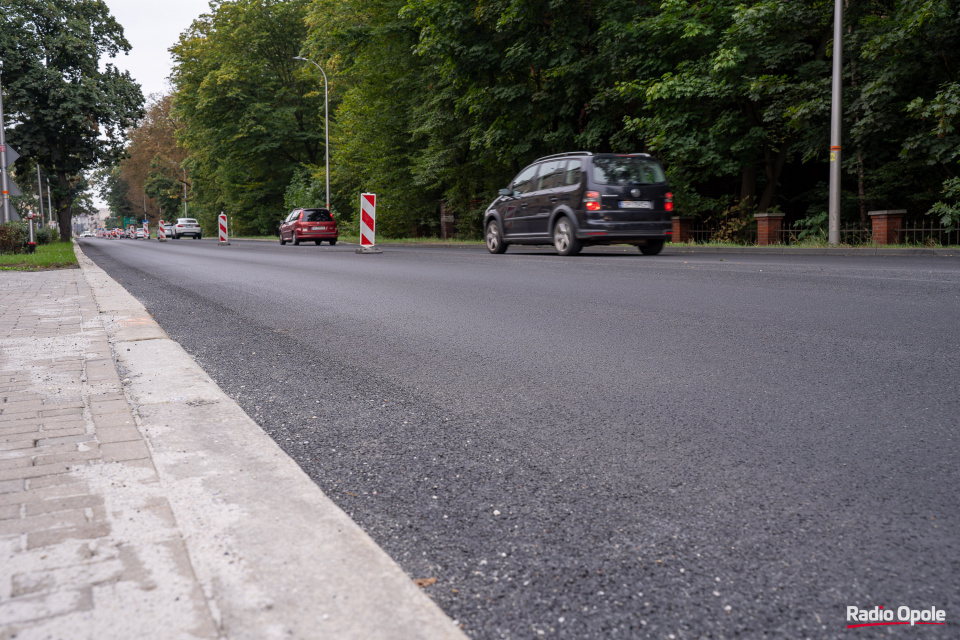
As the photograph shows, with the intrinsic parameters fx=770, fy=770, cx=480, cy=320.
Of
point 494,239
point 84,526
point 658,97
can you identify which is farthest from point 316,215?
point 84,526

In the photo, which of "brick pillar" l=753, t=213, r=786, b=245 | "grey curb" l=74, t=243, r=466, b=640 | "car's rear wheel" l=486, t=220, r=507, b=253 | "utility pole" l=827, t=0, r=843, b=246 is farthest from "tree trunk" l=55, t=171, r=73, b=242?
"grey curb" l=74, t=243, r=466, b=640

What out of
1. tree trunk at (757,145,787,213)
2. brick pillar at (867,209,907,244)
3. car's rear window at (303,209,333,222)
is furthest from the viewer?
car's rear window at (303,209,333,222)

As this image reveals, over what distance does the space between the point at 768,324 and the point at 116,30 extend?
48.3 meters

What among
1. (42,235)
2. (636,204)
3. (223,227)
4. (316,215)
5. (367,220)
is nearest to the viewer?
(636,204)

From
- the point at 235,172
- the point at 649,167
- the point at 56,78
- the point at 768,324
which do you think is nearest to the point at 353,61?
the point at 56,78

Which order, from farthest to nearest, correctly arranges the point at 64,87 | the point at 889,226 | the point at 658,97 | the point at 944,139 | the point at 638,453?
1. the point at 64,87
2. the point at 658,97
3. the point at 889,226
4. the point at 944,139
5. the point at 638,453

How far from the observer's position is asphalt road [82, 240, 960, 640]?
5.90 ft

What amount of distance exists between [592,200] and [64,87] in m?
35.7

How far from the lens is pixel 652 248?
1648 cm

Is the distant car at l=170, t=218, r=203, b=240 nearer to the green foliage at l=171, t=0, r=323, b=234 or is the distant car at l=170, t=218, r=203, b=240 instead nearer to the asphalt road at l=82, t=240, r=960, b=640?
the green foliage at l=171, t=0, r=323, b=234

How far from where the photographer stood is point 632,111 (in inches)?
933

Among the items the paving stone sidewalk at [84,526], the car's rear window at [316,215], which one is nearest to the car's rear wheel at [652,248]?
the paving stone sidewalk at [84,526]

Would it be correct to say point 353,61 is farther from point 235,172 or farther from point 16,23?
point 235,172

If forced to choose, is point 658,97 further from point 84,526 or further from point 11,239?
point 84,526
